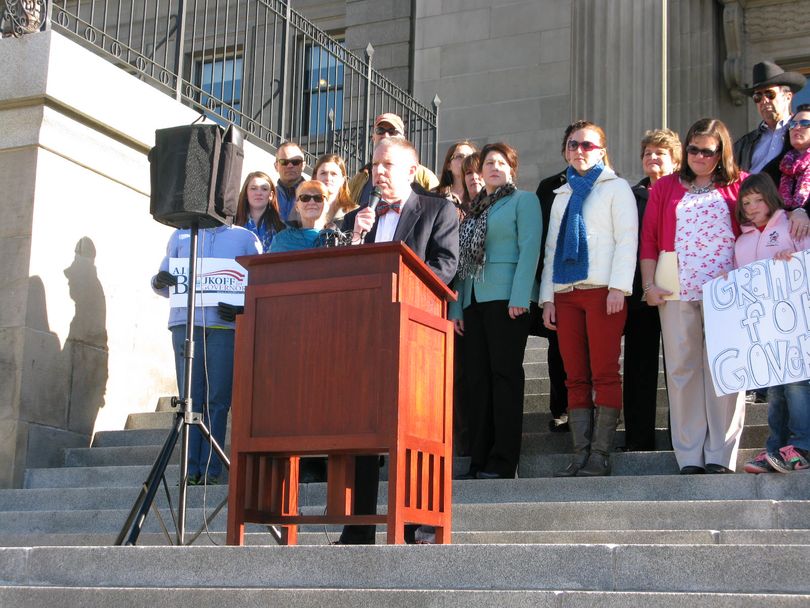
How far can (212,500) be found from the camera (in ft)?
26.0

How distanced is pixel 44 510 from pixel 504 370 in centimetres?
318

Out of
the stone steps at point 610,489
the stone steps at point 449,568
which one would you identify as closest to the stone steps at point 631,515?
the stone steps at point 610,489

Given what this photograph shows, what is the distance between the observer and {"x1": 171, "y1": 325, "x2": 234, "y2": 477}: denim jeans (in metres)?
8.62

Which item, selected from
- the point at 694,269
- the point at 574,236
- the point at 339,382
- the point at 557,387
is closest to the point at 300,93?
the point at 557,387

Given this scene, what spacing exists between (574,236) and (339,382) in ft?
9.94

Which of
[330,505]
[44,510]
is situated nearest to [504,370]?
[330,505]

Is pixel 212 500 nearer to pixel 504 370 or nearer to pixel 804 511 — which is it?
pixel 504 370

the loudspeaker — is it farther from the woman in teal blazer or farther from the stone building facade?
the stone building facade

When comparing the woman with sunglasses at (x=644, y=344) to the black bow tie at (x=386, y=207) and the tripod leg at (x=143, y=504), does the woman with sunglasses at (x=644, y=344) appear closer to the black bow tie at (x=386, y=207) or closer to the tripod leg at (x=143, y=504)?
the black bow tie at (x=386, y=207)

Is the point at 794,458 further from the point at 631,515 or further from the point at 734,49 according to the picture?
the point at 734,49

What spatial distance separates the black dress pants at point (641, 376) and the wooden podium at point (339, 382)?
2.56 m

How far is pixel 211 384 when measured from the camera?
8.88 m

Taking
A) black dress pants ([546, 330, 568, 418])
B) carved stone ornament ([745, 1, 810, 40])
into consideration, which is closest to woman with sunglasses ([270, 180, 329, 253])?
black dress pants ([546, 330, 568, 418])

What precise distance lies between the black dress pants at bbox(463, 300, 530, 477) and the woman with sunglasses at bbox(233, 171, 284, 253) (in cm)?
205
